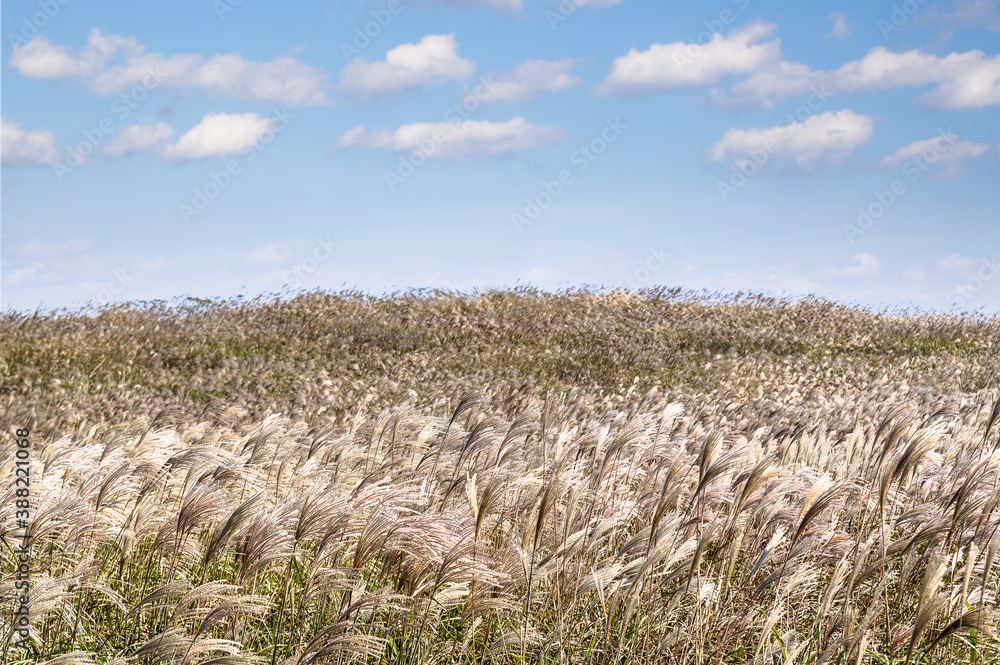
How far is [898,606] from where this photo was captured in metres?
3.20

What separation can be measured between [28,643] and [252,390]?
10579 mm

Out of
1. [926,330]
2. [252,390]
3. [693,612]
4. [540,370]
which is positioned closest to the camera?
[693,612]

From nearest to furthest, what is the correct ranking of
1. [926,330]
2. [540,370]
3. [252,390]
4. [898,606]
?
[898,606] < [252,390] < [540,370] < [926,330]

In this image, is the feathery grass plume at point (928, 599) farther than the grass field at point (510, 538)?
No

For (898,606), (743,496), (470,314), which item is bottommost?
(898,606)

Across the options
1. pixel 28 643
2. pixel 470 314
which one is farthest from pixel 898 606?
pixel 470 314

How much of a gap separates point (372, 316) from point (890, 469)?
16151mm

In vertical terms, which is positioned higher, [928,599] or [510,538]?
[928,599]

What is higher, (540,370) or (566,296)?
(566,296)

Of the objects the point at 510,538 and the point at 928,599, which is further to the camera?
the point at 510,538

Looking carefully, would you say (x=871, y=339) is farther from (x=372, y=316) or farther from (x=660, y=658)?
(x=660, y=658)

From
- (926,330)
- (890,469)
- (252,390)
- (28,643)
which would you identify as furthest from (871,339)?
(28,643)

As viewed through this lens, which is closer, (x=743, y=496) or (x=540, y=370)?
(x=743, y=496)

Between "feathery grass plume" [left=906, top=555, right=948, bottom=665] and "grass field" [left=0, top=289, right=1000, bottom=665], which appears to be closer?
"feathery grass plume" [left=906, top=555, right=948, bottom=665]
